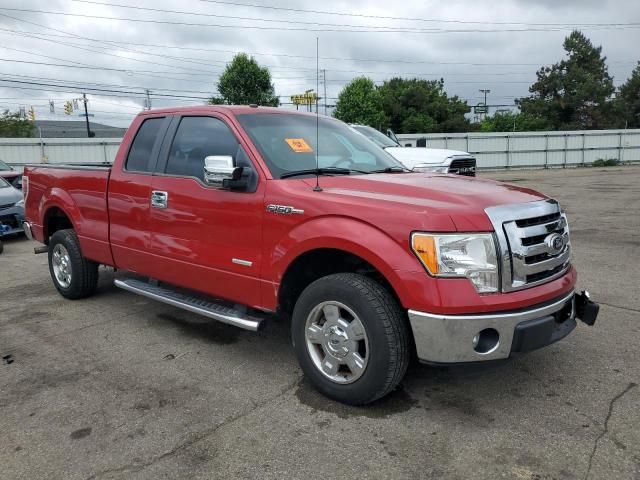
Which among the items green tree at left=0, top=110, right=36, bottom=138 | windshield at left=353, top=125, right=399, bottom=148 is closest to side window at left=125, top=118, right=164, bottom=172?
windshield at left=353, top=125, right=399, bottom=148

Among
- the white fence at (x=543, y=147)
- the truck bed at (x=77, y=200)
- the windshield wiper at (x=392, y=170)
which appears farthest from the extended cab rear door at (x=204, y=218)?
the white fence at (x=543, y=147)

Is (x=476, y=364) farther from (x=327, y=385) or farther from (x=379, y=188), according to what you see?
(x=379, y=188)

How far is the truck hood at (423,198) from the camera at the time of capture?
2951mm

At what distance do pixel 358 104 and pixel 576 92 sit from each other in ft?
89.5

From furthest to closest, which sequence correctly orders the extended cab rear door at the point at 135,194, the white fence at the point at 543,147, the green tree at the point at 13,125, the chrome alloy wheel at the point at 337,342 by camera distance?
1. the green tree at the point at 13,125
2. the white fence at the point at 543,147
3. the extended cab rear door at the point at 135,194
4. the chrome alloy wheel at the point at 337,342

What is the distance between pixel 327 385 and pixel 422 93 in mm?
55943

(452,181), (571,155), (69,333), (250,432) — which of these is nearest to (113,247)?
(69,333)

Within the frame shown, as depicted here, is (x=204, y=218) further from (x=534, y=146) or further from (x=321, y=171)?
(x=534, y=146)

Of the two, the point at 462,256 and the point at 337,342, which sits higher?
the point at 462,256

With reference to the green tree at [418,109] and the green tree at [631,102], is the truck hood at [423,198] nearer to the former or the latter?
the green tree at [418,109]

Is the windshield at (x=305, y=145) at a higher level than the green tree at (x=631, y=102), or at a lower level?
lower

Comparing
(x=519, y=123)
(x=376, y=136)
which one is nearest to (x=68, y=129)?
(x=519, y=123)

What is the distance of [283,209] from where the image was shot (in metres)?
3.51

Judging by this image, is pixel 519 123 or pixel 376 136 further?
pixel 519 123
